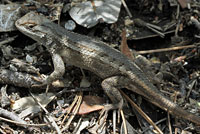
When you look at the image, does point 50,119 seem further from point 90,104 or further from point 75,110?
point 90,104

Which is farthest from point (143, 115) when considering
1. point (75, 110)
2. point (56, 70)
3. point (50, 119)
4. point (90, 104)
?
point (56, 70)

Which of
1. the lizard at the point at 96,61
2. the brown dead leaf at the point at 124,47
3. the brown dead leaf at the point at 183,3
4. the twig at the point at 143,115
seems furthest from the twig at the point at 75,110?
the brown dead leaf at the point at 183,3

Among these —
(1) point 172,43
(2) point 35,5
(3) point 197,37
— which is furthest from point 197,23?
(2) point 35,5

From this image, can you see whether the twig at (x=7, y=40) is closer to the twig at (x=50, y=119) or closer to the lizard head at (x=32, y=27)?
the lizard head at (x=32, y=27)

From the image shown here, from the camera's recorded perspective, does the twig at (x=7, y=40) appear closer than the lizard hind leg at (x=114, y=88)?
No

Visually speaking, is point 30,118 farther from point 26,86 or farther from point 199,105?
point 199,105

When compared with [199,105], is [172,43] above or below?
above
